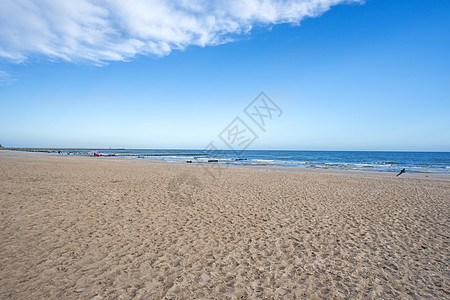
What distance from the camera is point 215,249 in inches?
189

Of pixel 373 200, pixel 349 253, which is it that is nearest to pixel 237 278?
pixel 349 253

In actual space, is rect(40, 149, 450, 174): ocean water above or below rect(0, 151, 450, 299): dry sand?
above

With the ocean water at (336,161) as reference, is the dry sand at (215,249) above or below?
below

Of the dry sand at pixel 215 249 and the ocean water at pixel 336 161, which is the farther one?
the ocean water at pixel 336 161

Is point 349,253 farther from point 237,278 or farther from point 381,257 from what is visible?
point 237,278

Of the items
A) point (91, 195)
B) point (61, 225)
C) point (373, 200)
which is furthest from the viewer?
point (373, 200)

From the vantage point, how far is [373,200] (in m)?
10.0

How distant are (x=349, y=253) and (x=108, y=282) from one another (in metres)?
4.68

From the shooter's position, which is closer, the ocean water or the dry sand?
the dry sand

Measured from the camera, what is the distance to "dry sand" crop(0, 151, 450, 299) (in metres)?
3.55

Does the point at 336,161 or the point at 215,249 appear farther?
the point at 336,161

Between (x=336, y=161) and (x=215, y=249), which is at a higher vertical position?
(x=336, y=161)

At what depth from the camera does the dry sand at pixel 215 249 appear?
3547mm

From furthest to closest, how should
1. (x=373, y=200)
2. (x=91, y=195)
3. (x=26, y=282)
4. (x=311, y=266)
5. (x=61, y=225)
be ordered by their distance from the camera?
(x=373, y=200), (x=91, y=195), (x=61, y=225), (x=311, y=266), (x=26, y=282)
